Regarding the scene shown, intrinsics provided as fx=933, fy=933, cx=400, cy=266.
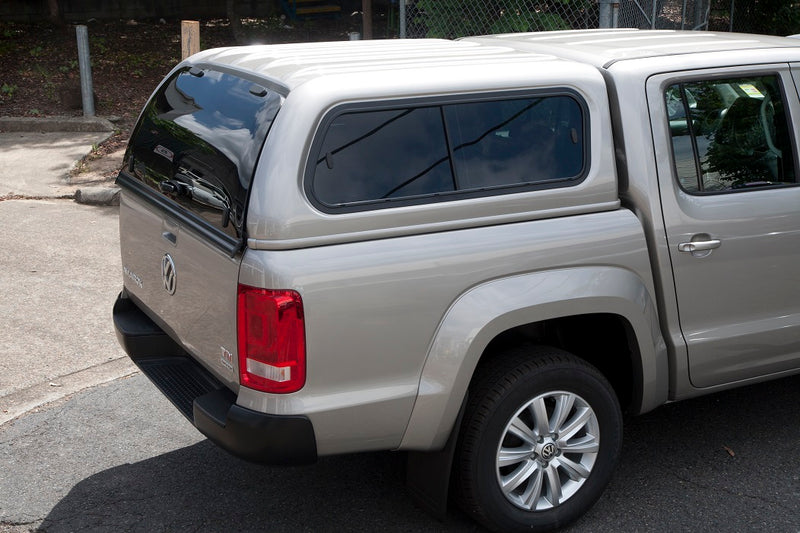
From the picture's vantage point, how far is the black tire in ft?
11.6

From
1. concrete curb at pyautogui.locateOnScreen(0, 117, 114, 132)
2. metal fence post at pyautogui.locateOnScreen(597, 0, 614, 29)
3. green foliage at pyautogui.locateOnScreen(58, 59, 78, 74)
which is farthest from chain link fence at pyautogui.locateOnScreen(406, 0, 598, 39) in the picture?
green foliage at pyautogui.locateOnScreen(58, 59, 78, 74)

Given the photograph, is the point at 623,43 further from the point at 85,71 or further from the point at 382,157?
the point at 85,71

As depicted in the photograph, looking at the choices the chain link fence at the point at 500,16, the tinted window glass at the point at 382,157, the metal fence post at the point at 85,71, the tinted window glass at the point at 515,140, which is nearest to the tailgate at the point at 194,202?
the tinted window glass at the point at 382,157

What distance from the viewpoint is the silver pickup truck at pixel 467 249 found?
127 inches

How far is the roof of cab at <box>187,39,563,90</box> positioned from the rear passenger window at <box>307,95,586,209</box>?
0.21 m

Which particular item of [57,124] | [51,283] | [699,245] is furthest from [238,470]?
[57,124]

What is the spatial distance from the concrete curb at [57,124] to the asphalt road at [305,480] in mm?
7064

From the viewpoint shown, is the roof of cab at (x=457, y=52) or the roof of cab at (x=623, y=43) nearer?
the roof of cab at (x=457, y=52)

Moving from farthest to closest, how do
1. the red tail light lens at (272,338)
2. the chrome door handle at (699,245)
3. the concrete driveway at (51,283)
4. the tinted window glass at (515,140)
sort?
the concrete driveway at (51,283) < the chrome door handle at (699,245) < the tinted window glass at (515,140) < the red tail light lens at (272,338)

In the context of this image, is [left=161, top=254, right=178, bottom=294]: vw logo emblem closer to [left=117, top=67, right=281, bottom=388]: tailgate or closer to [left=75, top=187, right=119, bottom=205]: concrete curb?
[left=117, top=67, right=281, bottom=388]: tailgate

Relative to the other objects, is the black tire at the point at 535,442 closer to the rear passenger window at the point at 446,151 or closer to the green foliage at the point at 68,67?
the rear passenger window at the point at 446,151

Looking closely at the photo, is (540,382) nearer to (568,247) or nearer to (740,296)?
(568,247)

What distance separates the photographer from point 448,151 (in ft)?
11.4

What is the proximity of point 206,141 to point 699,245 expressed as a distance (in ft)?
6.69
